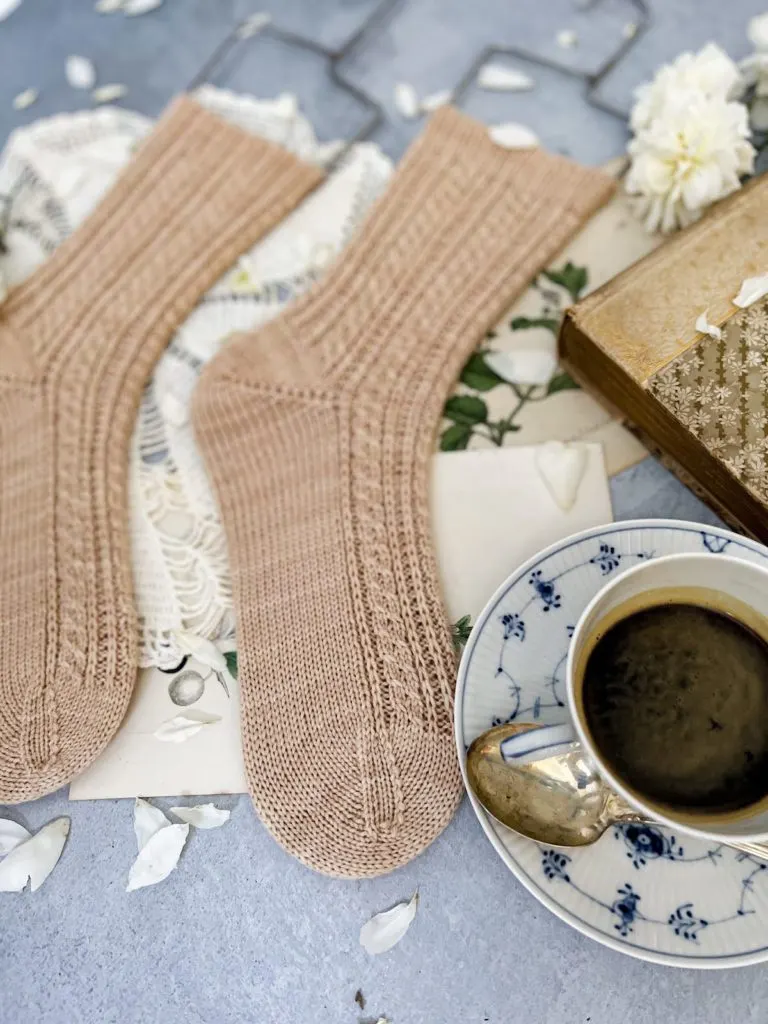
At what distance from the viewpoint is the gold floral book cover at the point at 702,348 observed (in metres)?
0.59

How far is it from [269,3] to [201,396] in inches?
18.4

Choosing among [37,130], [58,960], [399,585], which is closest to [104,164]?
[37,130]

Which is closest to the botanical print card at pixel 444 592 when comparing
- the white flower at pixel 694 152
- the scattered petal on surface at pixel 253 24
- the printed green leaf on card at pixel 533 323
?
the printed green leaf on card at pixel 533 323

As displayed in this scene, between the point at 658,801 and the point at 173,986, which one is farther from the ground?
the point at 658,801

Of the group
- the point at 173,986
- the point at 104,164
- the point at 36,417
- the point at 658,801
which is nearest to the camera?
the point at 658,801

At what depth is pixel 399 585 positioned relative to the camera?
63 cm

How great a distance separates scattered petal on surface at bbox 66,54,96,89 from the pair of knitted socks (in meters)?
0.12

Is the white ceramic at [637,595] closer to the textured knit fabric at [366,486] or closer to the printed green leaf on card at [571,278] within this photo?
the textured knit fabric at [366,486]

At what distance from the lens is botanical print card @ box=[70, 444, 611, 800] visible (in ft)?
2.02

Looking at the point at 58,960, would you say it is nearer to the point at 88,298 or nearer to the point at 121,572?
the point at 121,572

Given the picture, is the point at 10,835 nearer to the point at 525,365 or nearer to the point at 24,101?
the point at 525,365

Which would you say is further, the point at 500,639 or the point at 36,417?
the point at 36,417

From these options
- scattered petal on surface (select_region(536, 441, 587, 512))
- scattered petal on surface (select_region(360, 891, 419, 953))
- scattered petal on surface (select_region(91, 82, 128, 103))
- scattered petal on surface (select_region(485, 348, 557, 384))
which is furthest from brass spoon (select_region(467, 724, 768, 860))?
scattered petal on surface (select_region(91, 82, 128, 103))

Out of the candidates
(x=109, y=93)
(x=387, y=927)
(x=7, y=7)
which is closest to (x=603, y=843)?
(x=387, y=927)
